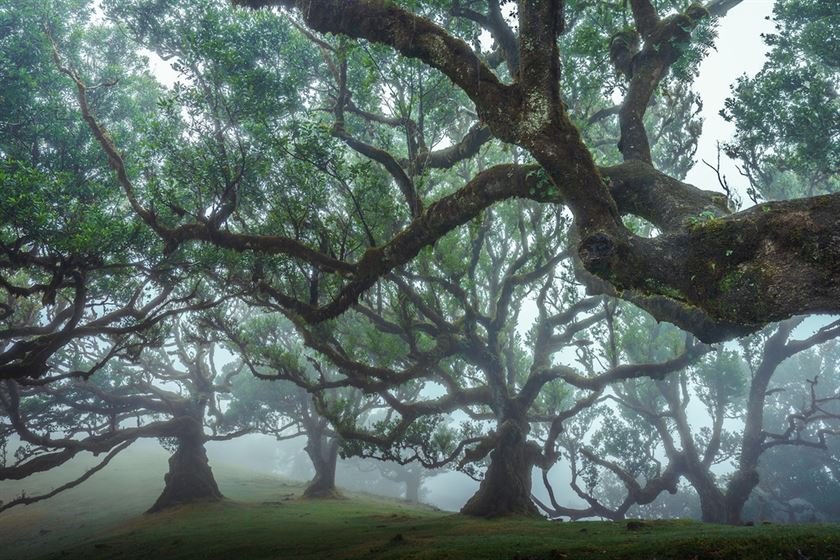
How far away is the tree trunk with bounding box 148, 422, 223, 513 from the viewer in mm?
21578

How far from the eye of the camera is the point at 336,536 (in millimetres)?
11617

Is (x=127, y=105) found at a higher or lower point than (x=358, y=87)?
higher

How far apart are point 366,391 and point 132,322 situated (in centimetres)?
919

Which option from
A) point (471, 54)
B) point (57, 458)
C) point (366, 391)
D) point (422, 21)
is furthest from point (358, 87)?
point (57, 458)

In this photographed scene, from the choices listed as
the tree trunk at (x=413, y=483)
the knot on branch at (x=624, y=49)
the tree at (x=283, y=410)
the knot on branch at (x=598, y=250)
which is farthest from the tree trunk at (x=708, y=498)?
the tree trunk at (x=413, y=483)

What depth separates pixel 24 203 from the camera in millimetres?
10820

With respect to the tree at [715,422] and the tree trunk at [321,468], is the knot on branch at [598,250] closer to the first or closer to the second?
the tree at [715,422]

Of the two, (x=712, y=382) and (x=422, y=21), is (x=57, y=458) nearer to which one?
(x=422, y=21)

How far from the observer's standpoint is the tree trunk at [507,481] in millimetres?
15844

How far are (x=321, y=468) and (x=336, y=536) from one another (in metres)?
16.4

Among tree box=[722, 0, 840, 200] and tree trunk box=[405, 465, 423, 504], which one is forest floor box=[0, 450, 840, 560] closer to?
tree box=[722, 0, 840, 200]

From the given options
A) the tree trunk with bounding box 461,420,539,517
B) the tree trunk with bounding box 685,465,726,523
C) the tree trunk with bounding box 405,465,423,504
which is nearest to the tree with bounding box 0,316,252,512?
the tree trunk with bounding box 461,420,539,517

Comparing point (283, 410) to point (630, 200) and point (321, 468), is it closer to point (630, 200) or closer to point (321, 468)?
point (321, 468)

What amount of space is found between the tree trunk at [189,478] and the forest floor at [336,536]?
113 centimetres
